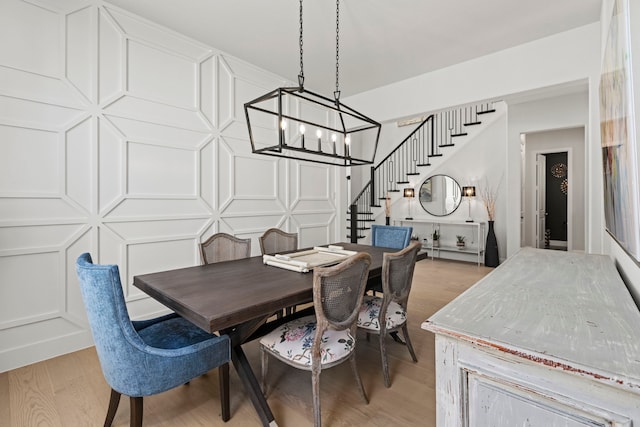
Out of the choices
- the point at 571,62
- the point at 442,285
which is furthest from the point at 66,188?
the point at 571,62

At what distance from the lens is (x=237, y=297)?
63.6 inches

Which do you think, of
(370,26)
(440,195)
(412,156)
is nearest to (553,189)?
(440,195)

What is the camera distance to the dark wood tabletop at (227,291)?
1431 mm

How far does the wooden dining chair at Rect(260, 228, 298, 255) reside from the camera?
124 inches

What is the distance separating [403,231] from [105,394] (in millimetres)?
2972

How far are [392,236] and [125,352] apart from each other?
2820 mm

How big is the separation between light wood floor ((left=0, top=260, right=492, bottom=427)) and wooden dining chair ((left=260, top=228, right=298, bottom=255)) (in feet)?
3.27

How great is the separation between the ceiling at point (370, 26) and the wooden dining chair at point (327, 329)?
239 cm

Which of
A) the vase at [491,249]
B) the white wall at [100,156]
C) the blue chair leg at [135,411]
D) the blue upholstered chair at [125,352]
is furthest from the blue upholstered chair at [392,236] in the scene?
the vase at [491,249]

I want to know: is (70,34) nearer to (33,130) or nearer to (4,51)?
(4,51)

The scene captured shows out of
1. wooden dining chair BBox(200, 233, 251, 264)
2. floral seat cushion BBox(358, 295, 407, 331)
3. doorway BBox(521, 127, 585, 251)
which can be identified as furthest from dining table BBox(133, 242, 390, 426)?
doorway BBox(521, 127, 585, 251)

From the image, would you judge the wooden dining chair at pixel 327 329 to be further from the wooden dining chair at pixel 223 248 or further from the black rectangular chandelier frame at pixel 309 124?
the wooden dining chair at pixel 223 248

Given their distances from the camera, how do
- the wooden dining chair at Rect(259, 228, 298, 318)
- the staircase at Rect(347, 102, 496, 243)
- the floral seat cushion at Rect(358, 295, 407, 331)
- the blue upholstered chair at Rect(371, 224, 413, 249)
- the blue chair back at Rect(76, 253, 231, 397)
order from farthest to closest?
the staircase at Rect(347, 102, 496, 243) < the blue upholstered chair at Rect(371, 224, 413, 249) < the wooden dining chair at Rect(259, 228, 298, 318) < the floral seat cushion at Rect(358, 295, 407, 331) < the blue chair back at Rect(76, 253, 231, 397)

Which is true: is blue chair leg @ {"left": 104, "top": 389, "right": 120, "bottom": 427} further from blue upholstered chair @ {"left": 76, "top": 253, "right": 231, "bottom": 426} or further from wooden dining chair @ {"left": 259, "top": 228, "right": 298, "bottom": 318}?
wooden dining chair @ {"left": 259, "top": 228, "right": 298, "bottom": 318}
